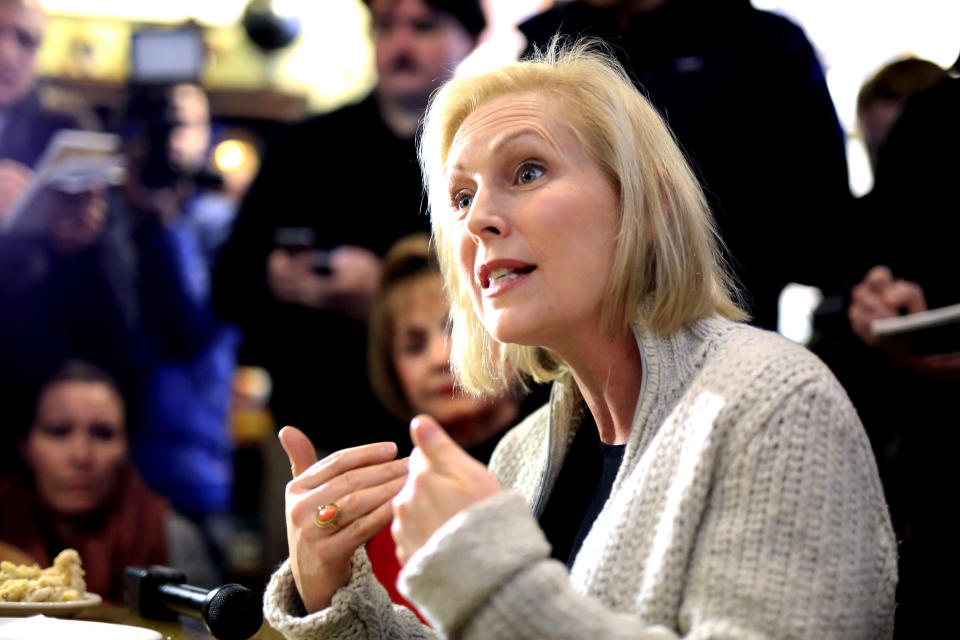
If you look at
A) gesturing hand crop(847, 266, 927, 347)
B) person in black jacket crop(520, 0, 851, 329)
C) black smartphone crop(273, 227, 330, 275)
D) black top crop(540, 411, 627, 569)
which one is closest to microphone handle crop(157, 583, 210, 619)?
black top crop(540, 411, 627, 569)

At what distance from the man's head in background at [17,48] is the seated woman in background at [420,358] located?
1.33 meters

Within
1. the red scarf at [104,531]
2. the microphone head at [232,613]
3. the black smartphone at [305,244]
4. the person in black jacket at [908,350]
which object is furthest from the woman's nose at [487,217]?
the red scarf at [104,531]

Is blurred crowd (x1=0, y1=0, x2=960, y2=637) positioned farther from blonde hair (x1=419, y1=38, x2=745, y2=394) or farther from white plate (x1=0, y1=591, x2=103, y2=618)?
white plate (x1=0, y1=591, x2=103, y2=618)

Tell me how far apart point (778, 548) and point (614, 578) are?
17cm

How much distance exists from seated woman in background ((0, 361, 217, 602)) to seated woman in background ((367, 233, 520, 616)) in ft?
3.39

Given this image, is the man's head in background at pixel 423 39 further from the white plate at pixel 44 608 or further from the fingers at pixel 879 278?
the white plate at pixel 44 608

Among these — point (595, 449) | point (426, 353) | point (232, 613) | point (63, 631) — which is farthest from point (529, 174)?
point (426, 353)

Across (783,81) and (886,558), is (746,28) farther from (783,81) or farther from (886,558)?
(886,558)

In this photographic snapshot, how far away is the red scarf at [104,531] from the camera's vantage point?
3.27 metres

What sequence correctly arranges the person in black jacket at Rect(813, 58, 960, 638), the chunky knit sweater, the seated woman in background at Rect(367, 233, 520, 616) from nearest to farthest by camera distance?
the chunky knit sweater
the person in black jacket at Rect(813, 58, 960, 638)
the seated woman in background at Rect(367, 233, 520, 616)

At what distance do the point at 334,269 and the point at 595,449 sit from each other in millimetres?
1730

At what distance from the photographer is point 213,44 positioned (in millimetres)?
4055

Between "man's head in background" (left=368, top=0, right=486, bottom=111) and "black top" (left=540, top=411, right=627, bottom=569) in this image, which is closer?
"black top" (left=540, top=411, right=627, bottom=569)

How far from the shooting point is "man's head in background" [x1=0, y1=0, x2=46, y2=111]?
11.0 ft
